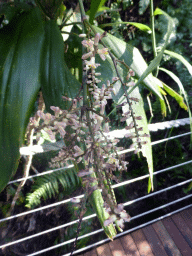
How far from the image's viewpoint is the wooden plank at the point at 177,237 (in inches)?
44.4

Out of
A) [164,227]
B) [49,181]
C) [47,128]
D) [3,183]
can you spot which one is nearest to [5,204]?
[49,181]

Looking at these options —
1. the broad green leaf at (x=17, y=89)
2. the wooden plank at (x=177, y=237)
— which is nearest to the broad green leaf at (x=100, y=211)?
the broad green leaf at (x=17, y=89)

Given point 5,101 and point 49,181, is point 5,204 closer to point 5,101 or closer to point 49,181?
point 49,181

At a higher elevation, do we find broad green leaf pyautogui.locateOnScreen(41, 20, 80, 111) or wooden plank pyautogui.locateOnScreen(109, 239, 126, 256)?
broad green leaf pyautogui.locateOnScreen(41, 20, 80, 111)

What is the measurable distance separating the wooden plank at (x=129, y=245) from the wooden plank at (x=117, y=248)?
2 centimetres

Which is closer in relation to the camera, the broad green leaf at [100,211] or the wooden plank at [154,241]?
the broad green leaf at [100,211]

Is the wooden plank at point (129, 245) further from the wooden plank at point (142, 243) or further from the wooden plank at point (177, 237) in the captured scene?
the wooden plank at point (177, 237)

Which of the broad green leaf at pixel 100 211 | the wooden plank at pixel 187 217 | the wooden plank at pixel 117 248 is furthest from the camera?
the wooden plank at pixel 187 217

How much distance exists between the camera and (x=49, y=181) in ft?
4.55

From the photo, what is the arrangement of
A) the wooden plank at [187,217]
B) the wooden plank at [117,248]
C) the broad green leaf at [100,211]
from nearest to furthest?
the broad green leaf at [100,211]
the wooden plank at [117,248]
the wooden plank at [187,217]

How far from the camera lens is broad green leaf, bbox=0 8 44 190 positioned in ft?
1.35

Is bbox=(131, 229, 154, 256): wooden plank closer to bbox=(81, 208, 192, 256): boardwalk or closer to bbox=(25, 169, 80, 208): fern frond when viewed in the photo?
bbox=(81, 208, 192, 256): boardwalk

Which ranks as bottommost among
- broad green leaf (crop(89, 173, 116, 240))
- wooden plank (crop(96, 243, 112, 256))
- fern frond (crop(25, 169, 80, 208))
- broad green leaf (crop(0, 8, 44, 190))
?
wooden plank (crop(96, 243, 112, 256))

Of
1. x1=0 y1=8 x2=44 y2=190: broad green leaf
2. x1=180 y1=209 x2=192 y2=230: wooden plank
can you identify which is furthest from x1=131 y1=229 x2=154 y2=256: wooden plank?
x1=0 y1=8 x2=44 y2=190: broad green leaf
